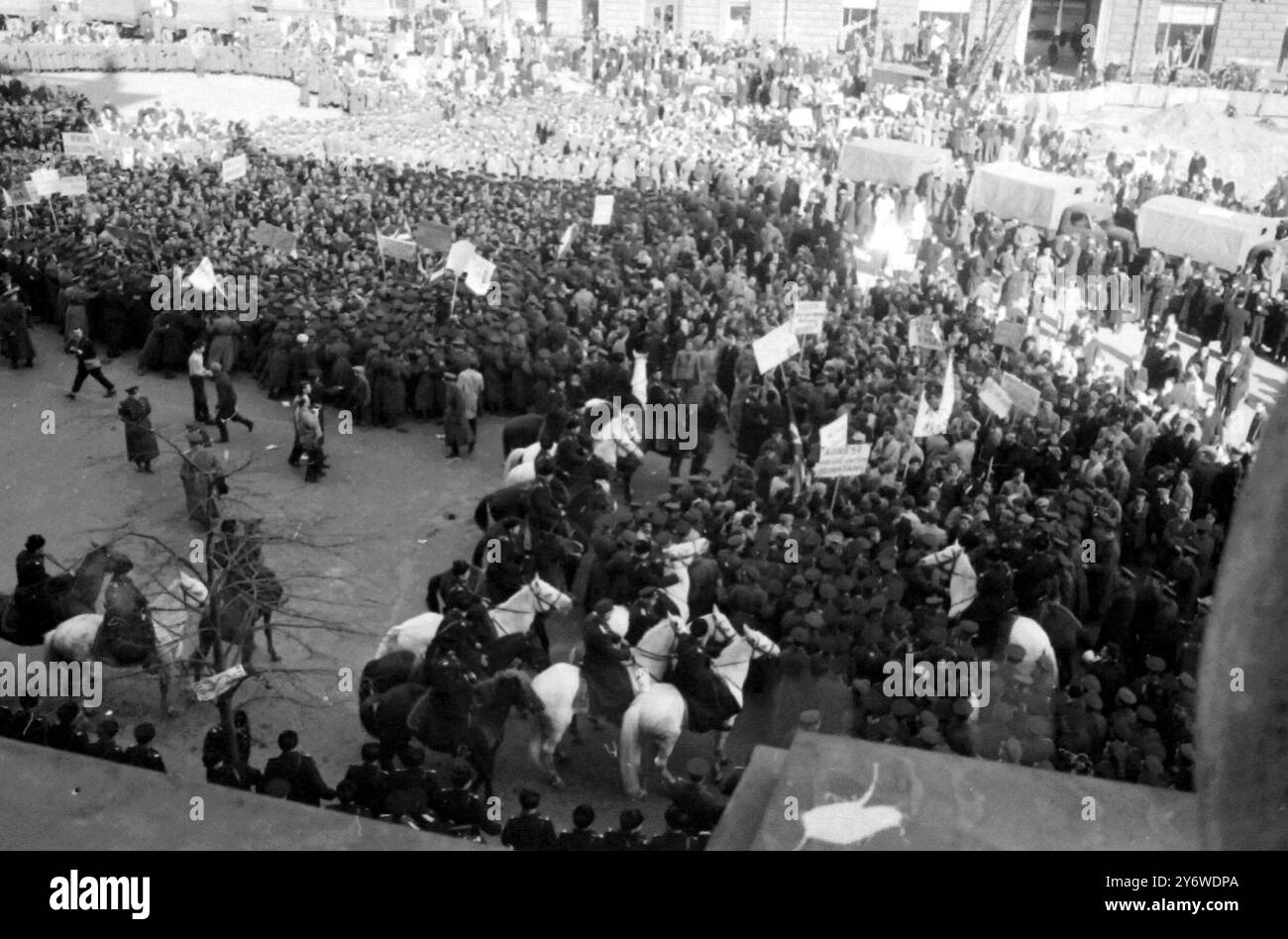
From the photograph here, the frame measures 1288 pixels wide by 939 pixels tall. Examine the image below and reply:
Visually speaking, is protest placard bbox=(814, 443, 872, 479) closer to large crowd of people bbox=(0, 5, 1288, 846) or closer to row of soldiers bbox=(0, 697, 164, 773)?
large crowd of people bbox=(0, 5, 1288, 846)

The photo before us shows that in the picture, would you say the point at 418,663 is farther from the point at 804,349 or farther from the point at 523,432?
the point at 804,349

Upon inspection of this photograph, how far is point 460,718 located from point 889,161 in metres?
22.1

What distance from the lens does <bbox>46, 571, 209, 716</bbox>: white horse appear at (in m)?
10.7

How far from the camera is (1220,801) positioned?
159 centimetres

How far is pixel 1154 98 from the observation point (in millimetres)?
45531

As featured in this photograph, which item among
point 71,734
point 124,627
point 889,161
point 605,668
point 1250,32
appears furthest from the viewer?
point 1250,32

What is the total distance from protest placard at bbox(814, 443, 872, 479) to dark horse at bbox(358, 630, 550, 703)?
12.0 feet

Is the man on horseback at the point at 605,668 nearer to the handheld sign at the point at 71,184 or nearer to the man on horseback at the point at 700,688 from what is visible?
the man on horseback at the point at 700,688

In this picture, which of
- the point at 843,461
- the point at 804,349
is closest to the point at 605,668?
the point at 843,461

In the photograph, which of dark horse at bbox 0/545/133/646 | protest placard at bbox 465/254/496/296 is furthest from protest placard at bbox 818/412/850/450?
protest placard at bbox 465/254/496/296

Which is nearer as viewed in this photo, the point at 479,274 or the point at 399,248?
the point at 479,274
